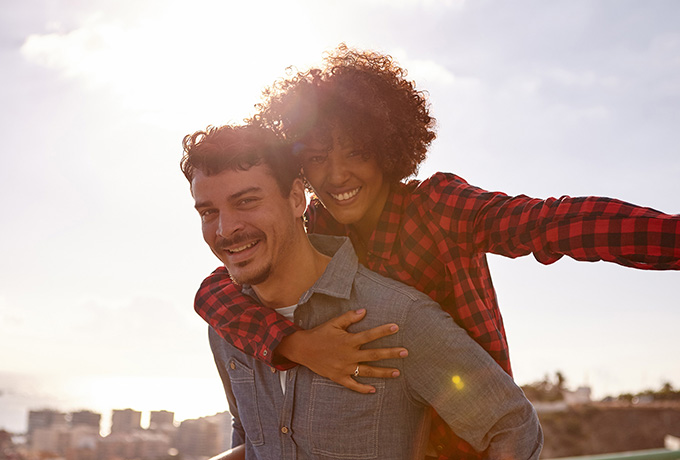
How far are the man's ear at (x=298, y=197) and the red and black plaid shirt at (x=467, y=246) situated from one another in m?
0.27

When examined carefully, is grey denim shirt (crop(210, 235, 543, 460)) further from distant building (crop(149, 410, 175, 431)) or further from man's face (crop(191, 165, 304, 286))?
distant building (crop(149, 410, 175, 431))

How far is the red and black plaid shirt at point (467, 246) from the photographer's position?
4.37 ft

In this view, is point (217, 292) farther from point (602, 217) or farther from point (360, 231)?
point (602, 217)

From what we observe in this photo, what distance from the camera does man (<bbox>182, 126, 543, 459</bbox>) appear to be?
162 cm

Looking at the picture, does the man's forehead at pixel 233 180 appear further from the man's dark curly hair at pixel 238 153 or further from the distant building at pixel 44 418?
the distant building at pixel 44 418

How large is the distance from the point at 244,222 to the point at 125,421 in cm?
3246

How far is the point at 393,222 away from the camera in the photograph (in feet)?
6.70

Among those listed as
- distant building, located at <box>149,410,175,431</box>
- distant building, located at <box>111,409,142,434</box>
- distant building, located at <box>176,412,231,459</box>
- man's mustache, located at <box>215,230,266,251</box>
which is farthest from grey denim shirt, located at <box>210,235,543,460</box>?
distant building, located at <box>111,409,142,434</box>

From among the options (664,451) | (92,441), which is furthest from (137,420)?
(664,451)

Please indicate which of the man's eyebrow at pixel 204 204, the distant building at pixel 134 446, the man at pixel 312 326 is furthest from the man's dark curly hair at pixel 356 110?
the distant building at pixel 134 446

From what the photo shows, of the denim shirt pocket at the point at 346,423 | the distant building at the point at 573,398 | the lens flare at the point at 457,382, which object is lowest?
the distant building at the point at 573,398

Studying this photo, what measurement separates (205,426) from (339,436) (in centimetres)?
2933

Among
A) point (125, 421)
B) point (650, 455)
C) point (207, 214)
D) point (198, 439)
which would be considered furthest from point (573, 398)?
point (207, 214)

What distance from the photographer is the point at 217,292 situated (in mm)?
2123
